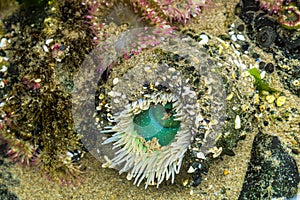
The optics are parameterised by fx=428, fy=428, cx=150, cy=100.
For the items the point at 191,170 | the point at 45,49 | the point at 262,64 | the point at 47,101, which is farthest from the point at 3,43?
the point at 262,64

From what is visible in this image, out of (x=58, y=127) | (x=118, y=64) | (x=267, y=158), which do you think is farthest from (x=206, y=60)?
(x=58, y=127)

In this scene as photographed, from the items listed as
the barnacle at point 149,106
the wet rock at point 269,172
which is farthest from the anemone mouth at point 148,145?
the wet rock at point 269,172

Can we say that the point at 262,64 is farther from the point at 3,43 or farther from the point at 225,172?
the point at 3,43

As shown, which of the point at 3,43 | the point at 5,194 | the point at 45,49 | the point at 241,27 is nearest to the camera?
the point at 45,49

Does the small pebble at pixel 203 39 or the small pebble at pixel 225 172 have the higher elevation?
the small pebble at pixel 203 39

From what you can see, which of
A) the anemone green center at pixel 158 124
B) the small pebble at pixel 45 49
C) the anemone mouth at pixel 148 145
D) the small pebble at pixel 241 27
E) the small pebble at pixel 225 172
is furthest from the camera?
the small pebble at pixel 241 27

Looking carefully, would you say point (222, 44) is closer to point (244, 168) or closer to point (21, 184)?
point (244, 168)

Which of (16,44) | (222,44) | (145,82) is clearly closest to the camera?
(145,82)

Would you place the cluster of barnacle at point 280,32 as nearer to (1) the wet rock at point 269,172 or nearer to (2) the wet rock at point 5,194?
(1) the wet rock at point 269,172
